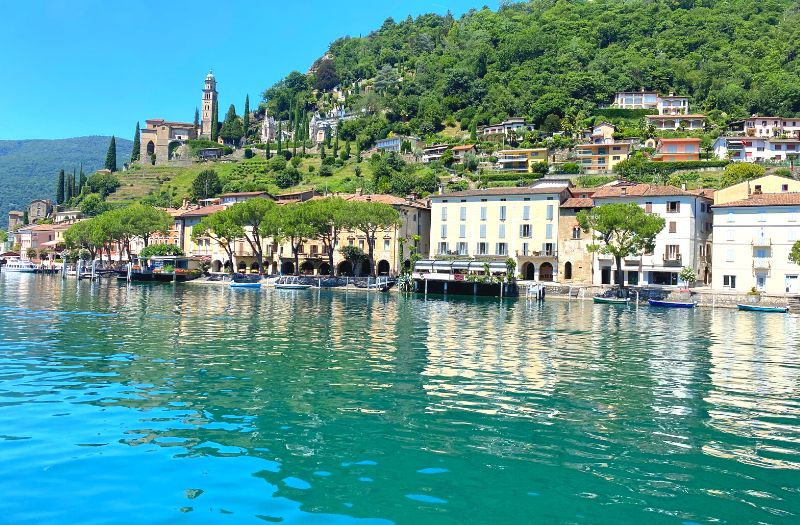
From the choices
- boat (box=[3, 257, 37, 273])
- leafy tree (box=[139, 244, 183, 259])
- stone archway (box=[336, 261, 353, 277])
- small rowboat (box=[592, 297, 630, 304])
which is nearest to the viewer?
small rowboat (box=[592, 297, 630, 304])

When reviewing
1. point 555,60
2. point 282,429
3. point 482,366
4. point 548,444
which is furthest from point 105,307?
point 555,60

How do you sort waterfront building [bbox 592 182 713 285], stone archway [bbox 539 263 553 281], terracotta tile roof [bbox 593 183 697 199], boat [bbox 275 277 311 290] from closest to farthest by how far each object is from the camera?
1. waterfront building [bbox 592 182 713 285]
2. terracotta tile roof [bbox 593 183 697 199]
3. boat [bbox 275 277 311 290]
4. stone archway [bbox 539 263 553 281]

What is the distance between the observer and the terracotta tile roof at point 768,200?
219 ft

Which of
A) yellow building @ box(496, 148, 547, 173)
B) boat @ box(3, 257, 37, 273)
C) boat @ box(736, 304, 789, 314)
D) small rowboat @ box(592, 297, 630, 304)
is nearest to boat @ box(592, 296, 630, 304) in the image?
small rowboat @ box(592, 297, 630, 304)

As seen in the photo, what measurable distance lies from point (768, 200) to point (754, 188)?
7.14m

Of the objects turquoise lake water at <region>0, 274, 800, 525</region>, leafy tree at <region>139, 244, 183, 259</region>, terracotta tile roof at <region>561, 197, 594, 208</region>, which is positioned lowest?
turquoise lake water at <region>0, 274, 800, 525</region>

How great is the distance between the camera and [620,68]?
16088 centimetres

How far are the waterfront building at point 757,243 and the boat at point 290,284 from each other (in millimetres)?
45142

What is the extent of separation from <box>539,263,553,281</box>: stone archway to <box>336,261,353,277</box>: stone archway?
86.0ft

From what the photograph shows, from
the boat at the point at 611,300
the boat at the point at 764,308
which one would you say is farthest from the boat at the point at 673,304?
the boat at the point at 764,308

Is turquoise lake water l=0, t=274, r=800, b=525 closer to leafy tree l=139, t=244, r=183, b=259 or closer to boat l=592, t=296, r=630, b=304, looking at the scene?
boat l=592, t=296, r=630, b=304

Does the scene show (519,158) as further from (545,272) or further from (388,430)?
(388,430)

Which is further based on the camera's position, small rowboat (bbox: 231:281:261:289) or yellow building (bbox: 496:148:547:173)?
yellow building (bbox: 496:148:547:173)

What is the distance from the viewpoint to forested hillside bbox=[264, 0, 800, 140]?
146125 mm
